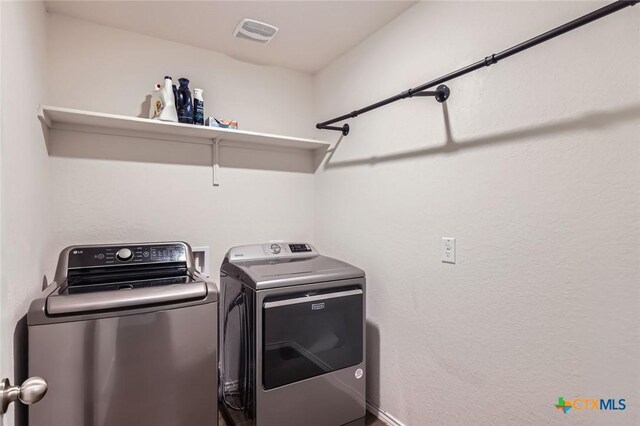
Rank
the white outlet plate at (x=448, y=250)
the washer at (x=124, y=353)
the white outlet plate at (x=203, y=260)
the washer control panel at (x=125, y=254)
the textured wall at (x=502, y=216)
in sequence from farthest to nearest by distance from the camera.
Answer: the white outlet plate at (x=203, y=260) → the washer control panel at (x=125, y=254) → the white outlet plate at (x=448, y=250) → the washer at (x=124, y=353) → the textured wall at (x=502, y=216)

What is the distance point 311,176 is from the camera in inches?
102

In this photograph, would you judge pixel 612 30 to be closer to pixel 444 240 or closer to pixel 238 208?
pixel 444 240

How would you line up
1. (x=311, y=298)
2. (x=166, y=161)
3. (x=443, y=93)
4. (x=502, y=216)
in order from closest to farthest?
1. (x=502, y=216)
2. (x=443, y=93)
3. (x=311, y=298)
4. (x=166, y=161)

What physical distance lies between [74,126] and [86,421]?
148 cm

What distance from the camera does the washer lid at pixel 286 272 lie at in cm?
154

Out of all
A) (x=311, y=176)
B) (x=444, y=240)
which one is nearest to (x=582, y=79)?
(x=444, y=240)

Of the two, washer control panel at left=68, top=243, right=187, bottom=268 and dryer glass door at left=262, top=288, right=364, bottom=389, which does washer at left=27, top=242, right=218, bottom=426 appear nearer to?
washer control panel at left=68, top=243, right=187, bottom=268

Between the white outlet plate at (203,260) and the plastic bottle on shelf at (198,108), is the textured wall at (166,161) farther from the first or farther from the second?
the plastic bottle on shelf at (198,108)

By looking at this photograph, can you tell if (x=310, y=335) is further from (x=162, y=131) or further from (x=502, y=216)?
(x=162, y=131)

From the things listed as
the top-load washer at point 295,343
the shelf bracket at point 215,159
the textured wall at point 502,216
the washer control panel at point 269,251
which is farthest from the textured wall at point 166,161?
the textured wall at point 502,216

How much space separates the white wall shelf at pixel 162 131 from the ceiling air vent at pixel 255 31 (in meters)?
0.57

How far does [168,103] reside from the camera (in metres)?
1.85

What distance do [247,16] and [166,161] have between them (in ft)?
3.26

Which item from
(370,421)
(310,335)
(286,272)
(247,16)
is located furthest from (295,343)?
(247,16)
